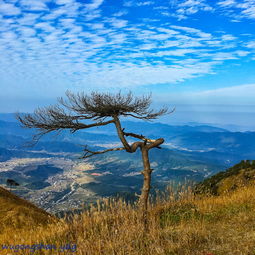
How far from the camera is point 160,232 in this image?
992 centimetres

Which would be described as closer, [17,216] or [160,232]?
[160,232]

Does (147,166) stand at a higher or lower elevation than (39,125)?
lower

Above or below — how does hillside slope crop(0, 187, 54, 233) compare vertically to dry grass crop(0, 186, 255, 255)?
below

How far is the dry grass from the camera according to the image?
847 centimetres

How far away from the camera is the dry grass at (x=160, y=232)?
8.47m

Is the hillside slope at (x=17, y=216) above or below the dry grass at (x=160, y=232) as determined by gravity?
below

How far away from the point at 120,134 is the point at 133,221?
4.32 meters

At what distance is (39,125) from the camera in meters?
13.5

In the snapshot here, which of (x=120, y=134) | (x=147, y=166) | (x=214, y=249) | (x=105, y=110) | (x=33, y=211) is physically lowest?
(x=33, y=211)

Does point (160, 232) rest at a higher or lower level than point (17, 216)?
higher

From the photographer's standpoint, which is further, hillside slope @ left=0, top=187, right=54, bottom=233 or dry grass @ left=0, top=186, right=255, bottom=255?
hillside slope @ left=0, top=187, right=54, bottom=233

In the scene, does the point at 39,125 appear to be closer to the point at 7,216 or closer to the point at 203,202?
the point at 7,216

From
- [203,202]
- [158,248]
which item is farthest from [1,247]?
[203,202]

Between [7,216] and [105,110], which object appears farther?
[7,216]
